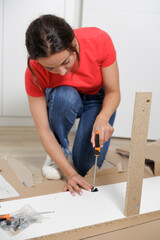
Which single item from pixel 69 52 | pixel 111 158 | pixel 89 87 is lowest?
pixel 111 158

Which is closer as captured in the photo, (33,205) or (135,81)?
(33,205)

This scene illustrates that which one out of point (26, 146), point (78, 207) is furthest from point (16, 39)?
point (78, 207)

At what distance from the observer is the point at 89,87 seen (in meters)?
1.24

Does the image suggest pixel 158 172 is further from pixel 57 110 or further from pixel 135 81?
pixel 135 81

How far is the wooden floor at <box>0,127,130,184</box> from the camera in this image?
59.5 inches

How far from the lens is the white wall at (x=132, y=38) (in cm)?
183

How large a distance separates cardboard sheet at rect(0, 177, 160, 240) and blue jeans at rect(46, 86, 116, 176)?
31 cm

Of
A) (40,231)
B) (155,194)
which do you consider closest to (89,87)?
(155,194)

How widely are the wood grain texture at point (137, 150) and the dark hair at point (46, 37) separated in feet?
0.97

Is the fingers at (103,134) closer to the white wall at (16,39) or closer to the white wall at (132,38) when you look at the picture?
the white wall at (132,38)

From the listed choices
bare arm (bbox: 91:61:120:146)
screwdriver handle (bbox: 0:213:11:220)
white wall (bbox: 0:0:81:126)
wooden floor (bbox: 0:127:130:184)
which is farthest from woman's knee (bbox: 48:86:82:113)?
white wall (bbox: 0:0:81:126)

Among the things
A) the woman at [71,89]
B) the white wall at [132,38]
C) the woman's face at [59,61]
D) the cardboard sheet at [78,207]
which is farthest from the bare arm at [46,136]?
the white wall at [132,38]

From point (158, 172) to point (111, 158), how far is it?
0.92 ft

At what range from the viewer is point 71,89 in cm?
122
